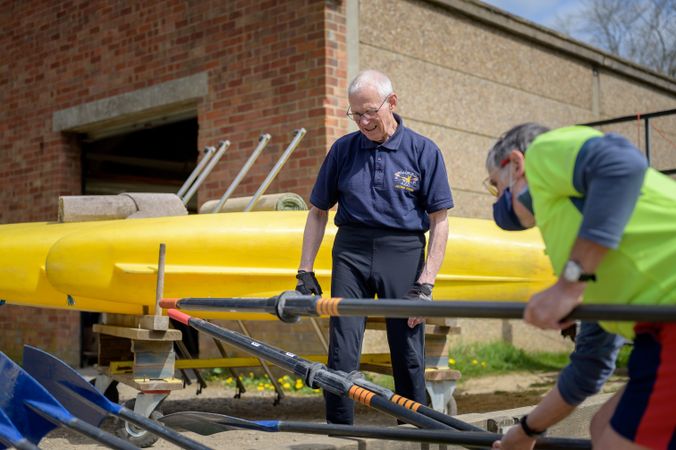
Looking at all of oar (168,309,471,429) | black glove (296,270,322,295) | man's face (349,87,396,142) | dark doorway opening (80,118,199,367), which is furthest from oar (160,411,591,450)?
dark doorway opening (80,118,199,367)

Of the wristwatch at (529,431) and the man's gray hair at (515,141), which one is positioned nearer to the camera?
the man's gray hair at (515,141)

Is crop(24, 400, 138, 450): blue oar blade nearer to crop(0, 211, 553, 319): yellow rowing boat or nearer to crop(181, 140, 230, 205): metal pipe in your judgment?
crop(0, 211, 553, 319): yellow rowing boat

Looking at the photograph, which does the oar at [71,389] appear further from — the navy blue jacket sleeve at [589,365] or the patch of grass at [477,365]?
the patch of grass at [477,365]

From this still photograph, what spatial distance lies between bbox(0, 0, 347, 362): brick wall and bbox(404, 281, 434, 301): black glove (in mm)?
3418

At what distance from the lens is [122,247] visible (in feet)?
17.0

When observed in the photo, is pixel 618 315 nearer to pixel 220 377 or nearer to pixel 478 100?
pixel 220 377

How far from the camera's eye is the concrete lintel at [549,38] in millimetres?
8875

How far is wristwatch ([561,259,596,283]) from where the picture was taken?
2.00m

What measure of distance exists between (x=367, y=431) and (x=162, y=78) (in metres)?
6.39

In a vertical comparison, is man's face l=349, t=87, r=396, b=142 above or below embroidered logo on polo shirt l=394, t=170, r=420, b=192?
above

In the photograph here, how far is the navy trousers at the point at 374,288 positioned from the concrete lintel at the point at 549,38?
194 inches

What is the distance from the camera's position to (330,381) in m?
3.38

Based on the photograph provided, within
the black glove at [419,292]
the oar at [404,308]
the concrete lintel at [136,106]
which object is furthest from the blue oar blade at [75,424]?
the concrete lintel at [136,106]

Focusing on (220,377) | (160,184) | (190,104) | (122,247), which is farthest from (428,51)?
(160,184)
